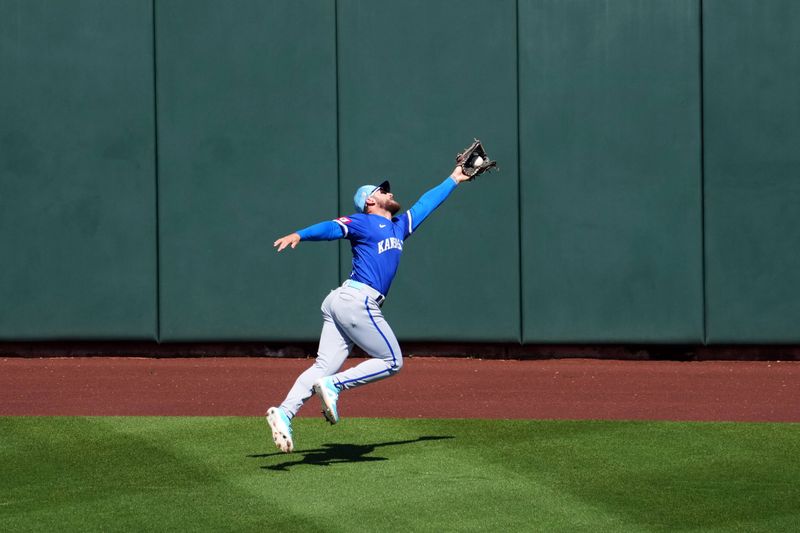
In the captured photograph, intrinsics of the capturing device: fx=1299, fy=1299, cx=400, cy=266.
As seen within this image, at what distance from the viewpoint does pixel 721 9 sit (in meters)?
14.2

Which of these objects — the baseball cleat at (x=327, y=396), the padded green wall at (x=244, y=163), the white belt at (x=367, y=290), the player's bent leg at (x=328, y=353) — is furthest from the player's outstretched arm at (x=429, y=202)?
the padded green wall at (x=244, y=163)

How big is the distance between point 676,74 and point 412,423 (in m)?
5.91

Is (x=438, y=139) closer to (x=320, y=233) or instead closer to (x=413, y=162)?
(x=413, y=162)

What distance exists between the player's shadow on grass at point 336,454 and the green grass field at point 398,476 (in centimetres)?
2

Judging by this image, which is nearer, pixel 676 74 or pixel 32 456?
pixel 32 456

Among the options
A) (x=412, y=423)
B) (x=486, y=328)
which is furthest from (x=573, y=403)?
(x=486, y=328)

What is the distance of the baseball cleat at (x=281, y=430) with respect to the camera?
8.41 metres

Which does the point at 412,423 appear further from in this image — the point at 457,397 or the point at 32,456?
the point at 32,456

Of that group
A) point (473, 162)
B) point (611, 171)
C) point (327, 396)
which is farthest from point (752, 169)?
point (327, 396)

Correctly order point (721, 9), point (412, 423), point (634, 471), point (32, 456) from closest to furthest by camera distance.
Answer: point (634, 471)
point (32, 456)
point (412, 423)
point (721, 9)

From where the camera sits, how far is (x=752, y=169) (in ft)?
46.8

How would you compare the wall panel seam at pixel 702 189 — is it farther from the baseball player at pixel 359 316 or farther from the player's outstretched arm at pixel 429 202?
the baseball player at pixel 359 316

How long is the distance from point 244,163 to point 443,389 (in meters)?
3.98

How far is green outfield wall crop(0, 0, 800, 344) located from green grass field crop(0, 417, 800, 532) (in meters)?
4.29
